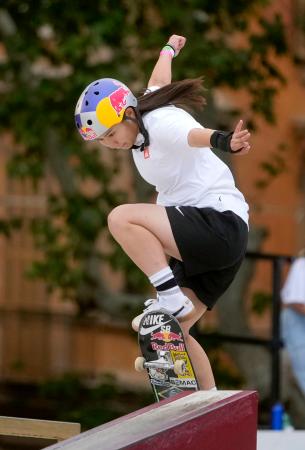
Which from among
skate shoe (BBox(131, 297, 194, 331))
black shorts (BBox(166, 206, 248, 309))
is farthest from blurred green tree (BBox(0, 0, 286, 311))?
skate shoe (BBox(131, 297, 194, 331))

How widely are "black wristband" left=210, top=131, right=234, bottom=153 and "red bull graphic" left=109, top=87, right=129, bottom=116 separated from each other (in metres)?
0.49

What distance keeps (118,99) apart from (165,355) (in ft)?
3.87

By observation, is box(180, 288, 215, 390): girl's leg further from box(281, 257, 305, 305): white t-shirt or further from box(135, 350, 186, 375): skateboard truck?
box(281, 257, 305, 305): white t-shirt

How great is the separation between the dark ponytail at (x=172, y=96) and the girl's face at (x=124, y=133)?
0.07m

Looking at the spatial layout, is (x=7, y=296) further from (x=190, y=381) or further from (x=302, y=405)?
(x=190, y=381)

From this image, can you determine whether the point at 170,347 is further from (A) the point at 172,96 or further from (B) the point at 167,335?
(A) the point at 172,96

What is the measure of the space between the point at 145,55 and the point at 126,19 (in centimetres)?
39

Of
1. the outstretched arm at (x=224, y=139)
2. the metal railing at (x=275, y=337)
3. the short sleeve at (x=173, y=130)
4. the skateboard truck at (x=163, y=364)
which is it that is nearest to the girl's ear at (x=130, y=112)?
the short sleeve at (x=173, y=130)

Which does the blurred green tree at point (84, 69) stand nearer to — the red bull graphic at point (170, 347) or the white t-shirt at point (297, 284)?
the white t-shirt at point (297, 284)

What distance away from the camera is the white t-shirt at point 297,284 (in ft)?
23.4

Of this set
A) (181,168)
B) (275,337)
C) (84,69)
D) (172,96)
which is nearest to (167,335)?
(181,168)

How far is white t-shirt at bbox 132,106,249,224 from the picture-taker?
4781 mm

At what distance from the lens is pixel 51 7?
29.5 feet

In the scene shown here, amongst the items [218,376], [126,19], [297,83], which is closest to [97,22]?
[126,19]
